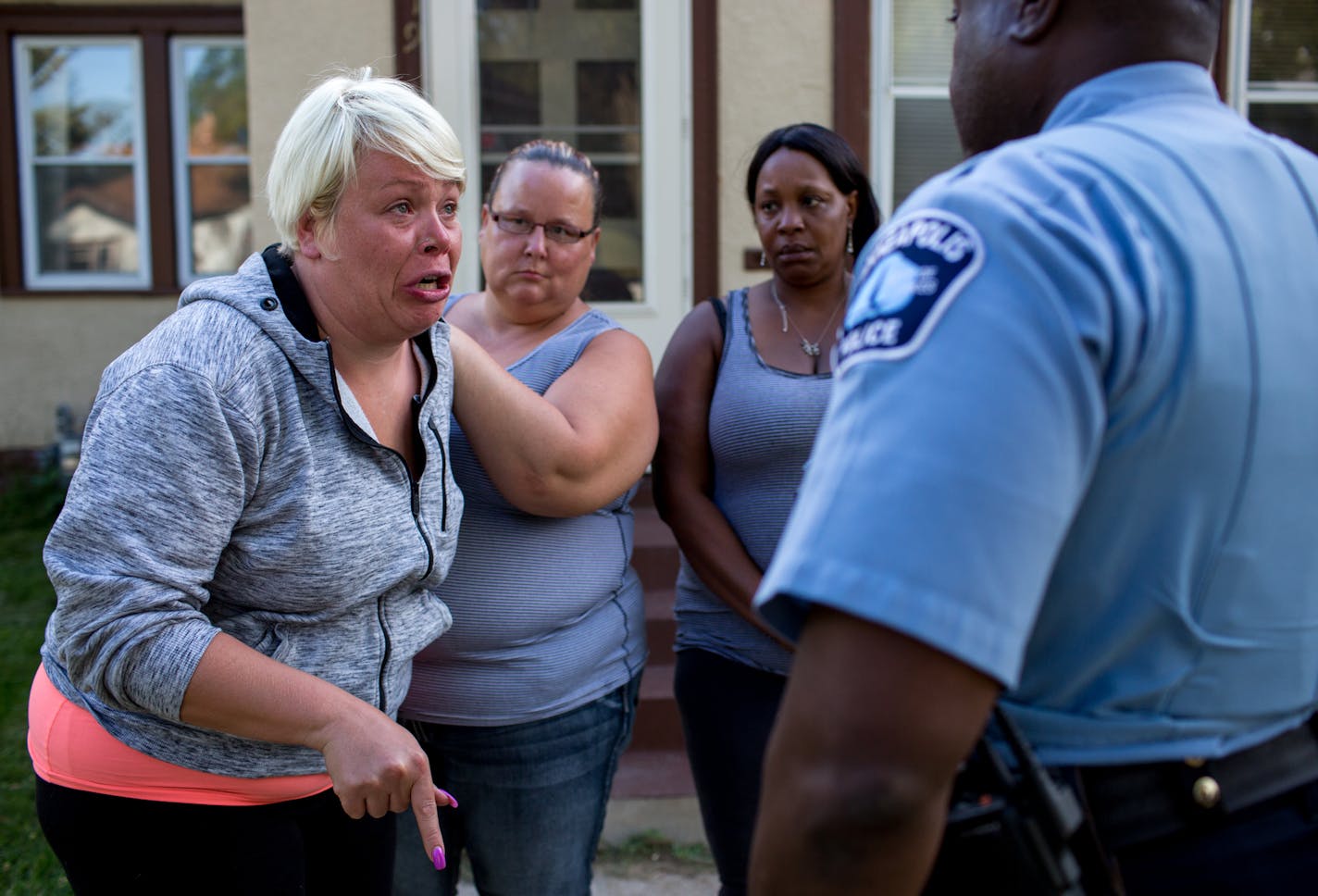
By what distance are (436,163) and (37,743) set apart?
1088 millimetres

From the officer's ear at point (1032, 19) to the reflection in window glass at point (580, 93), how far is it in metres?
3.88

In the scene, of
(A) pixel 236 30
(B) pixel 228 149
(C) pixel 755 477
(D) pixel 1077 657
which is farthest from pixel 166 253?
(D) pixel 1077 657

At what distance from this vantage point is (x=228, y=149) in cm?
829

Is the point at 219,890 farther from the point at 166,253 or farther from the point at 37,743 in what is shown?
the point at 166,253

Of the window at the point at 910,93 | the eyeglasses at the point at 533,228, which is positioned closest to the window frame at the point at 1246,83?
the window at the point at 910,93

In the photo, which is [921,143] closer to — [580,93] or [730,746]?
[580,93]

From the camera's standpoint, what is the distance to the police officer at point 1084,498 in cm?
86

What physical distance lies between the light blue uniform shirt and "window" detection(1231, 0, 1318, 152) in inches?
187

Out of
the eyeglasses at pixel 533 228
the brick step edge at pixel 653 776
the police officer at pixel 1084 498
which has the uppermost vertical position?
the eyeglasses at pixel 533 228

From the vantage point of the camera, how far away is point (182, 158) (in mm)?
8250

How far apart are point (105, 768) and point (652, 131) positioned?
3717 millimetres

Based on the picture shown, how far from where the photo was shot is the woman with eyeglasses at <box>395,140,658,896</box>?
2080mm

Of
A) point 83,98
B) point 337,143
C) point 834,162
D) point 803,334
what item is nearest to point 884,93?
point 834,162

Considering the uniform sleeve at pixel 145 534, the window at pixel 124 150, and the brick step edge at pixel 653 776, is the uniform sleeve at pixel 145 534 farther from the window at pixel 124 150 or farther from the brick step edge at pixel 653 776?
the window at pixel 124 150
